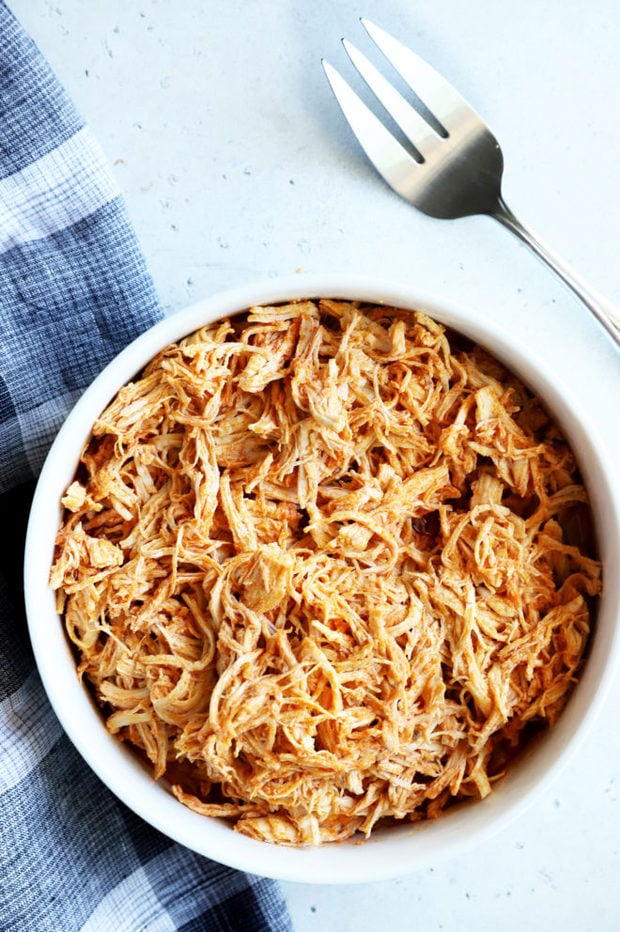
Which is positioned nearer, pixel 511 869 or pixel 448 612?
pixel 448 612

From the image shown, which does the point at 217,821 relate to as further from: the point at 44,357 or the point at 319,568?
the point at 44,357

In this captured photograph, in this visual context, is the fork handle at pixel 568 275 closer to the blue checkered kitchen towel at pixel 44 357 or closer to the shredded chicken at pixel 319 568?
the shredded chicken at pixel 319 568

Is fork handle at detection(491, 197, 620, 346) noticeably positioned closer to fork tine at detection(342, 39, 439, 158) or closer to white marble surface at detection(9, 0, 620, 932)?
white marble surface at detection(9, 0, 620, 932)

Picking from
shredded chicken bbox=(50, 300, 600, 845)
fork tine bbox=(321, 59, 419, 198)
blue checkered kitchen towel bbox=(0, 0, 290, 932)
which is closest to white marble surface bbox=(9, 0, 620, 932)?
fork tine bbox=(321, 59, 419, 198)

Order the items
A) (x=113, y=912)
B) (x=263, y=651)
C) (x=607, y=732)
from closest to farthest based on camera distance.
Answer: (x=263, y=651) → (x=113, y=912) → (x=607, y=732)

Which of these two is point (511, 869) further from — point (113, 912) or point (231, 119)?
point (231, 119)

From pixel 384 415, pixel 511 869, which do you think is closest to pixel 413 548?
pixel 384 415

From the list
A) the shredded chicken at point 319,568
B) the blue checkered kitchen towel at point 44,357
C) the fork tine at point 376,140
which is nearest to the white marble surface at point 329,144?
the fork tine at point 376,140

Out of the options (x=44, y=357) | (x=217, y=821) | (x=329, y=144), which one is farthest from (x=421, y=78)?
(x=217, y=821)
